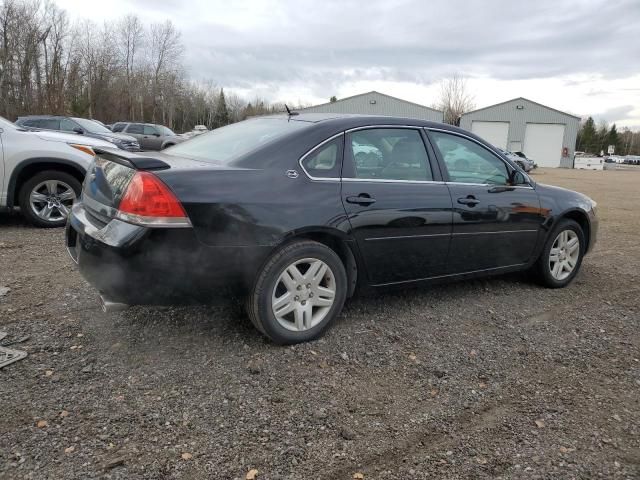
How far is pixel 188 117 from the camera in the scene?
7219cm

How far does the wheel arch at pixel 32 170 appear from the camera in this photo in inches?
249

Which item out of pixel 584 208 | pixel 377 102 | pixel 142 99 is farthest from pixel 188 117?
pixel 584 208

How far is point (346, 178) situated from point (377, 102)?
4874cm

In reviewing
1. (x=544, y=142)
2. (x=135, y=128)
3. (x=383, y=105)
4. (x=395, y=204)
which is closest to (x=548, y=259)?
(x=395, y=204)

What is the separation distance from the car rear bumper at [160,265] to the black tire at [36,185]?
4035 millimetres

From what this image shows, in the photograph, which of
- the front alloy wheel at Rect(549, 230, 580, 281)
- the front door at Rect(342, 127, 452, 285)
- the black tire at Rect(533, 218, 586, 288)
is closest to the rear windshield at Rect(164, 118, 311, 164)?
the front door at Rect(342, 127, 452, 285)

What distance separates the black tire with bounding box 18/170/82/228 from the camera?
646 centimetres

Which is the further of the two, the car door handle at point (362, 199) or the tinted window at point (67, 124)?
the tinted window at point (67, 124)

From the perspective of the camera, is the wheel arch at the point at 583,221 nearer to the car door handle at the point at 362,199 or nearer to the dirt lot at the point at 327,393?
the dirt lot at the point at 327,393

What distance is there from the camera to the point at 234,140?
3730 millimetres

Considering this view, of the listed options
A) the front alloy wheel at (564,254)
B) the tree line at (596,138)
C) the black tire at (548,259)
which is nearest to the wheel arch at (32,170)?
the black tire at (548,259)

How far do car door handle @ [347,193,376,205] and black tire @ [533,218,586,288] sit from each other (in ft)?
7.14

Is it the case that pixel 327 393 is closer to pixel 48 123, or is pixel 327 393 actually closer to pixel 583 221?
pixel 583 221

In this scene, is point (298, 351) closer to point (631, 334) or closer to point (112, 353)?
point (112, 353)
